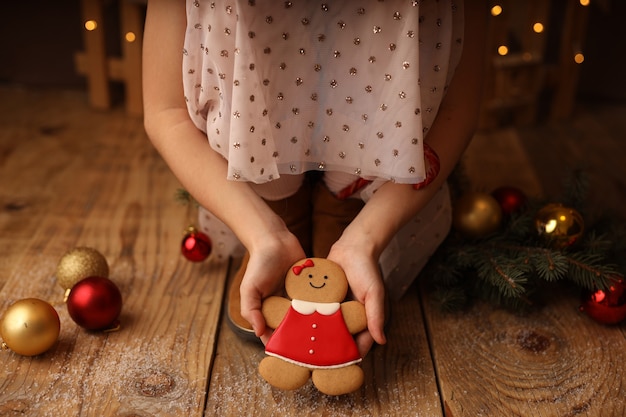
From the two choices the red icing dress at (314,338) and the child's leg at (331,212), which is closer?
the red icing dress at (314,338)

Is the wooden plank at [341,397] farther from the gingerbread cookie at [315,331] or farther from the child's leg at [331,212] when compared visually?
the child's leg at [331,212]

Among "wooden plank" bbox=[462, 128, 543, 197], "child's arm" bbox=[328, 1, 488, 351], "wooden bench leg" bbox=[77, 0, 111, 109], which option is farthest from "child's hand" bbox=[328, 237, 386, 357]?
"wooden bench leg" bbox=[77, 0, 111, 109]

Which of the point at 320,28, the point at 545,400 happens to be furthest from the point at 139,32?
the point at 545,400

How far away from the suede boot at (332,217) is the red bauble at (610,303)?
1.23ft

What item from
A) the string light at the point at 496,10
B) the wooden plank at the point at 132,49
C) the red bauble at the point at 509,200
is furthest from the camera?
the wooden plank at the point at 132,49

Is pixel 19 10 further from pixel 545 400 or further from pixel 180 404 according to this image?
pixel 545 400

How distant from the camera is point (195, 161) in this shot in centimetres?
99

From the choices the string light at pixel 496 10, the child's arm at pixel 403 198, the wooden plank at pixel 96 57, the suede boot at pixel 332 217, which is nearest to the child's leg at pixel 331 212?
the suede boot at pixel 332 217

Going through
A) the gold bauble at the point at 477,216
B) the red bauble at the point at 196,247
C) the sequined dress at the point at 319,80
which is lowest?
the red bauble at the point at 196,247

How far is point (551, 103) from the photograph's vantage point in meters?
2.09

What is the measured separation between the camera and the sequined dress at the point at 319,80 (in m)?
0.88

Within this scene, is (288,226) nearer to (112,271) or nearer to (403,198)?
(403,198)

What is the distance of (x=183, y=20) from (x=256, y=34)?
158mm

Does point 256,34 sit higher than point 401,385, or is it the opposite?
point 256,34
